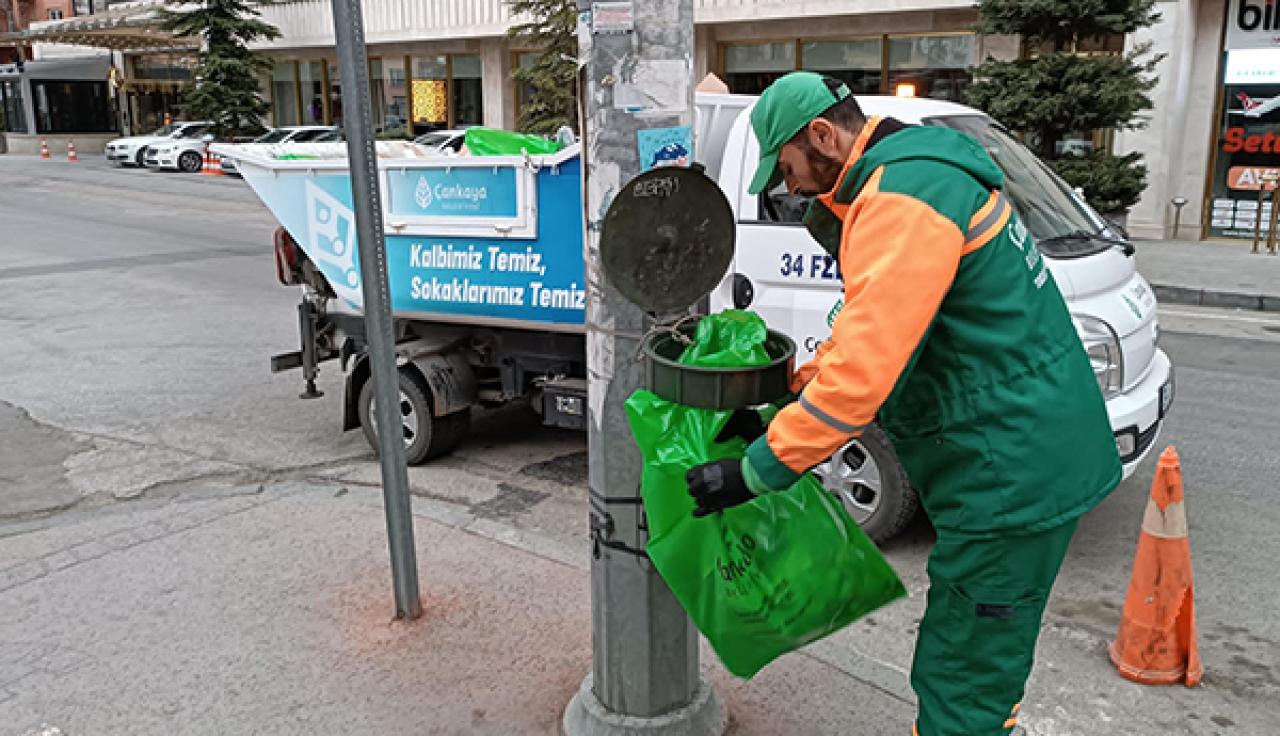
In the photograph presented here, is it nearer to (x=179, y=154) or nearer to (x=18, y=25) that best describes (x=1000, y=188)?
(x=179, y=154)

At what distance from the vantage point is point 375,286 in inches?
151

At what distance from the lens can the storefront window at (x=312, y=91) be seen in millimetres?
36438

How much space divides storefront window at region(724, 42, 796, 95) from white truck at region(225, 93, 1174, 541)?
61.0 ft

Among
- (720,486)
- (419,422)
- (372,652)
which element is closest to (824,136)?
(720,486)

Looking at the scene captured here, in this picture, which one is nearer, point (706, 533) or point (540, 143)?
point (706, 533)

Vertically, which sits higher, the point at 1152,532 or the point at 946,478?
the point at 946,478

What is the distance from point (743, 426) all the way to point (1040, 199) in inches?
116

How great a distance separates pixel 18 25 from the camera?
6194 cm

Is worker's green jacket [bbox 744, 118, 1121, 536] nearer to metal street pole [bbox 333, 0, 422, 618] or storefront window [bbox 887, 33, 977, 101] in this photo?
metal street pole [bbox 333, 0, 422, 618]

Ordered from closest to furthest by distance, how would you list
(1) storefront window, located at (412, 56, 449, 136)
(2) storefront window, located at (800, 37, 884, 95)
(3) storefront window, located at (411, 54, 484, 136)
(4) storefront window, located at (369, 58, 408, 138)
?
(2) storefront window, located at (800, 37, 884, 95) → (3) storefront window, located at (411, 54, 484, 136) → (1) storefront window, located at (412, 56, 449, 136) → (4) storefront window, located at (369, 58, 408, 138)

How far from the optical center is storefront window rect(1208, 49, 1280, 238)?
15625mm

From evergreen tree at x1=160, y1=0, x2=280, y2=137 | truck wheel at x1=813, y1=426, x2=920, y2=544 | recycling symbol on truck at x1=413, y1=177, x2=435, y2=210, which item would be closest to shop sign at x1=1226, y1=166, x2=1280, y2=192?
truck wheel at x1=813, y1=426, x2=920, y2=544

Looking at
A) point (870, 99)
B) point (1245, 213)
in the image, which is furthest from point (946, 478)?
point (1245, 213)

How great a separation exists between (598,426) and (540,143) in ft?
11.8
